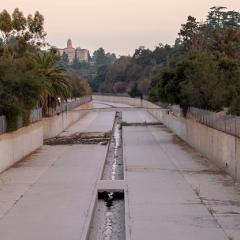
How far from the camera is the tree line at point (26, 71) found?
3619 centimetres

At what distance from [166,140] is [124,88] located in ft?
420

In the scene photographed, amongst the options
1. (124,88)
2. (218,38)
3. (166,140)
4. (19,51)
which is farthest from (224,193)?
(124,88)

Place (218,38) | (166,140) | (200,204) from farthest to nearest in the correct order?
(218,38)
(166,140)
(200,204)

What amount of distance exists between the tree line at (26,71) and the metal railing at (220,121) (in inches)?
392

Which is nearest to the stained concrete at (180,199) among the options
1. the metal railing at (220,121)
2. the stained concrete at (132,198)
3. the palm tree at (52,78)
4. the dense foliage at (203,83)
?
the stained concrete at (132,198)

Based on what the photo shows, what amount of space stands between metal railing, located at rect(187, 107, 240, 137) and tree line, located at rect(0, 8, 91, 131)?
9.96 m

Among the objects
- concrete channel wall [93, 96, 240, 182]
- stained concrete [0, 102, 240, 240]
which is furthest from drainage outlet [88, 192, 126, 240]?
concrete channel wall [93, 96, 240, 182]

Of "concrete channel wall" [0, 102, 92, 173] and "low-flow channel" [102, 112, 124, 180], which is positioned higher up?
"concrete channel wall" [0, 102, 92, 173]

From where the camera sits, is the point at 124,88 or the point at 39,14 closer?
the point at 39,14

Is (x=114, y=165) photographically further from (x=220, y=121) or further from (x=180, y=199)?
(x=180, y=199)

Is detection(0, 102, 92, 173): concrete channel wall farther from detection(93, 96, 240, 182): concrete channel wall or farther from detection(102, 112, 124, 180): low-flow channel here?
detection(93, 96, 240, 182): concrete channel wall

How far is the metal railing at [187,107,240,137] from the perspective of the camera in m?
30.0

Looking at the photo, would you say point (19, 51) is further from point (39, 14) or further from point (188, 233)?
point (188, 233)

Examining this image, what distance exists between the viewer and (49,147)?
158 feet
